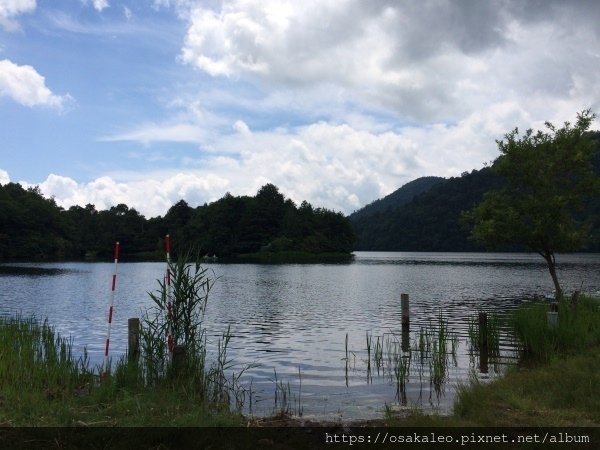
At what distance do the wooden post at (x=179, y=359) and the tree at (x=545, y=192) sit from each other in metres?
16.7

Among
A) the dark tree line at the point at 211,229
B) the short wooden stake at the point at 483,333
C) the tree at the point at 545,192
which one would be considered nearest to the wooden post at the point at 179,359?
the short wooden stake at the point at 483,333

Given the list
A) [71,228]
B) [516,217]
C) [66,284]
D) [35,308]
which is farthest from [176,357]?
[71,228]

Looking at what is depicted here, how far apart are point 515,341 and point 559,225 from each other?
6699 mm

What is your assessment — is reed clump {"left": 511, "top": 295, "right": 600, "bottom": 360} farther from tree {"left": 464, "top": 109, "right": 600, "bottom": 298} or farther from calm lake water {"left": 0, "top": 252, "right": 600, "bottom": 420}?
tree {"left": 464, "top": 109, "right": 600, "bottom": 298}

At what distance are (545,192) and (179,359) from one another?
61.7 feet

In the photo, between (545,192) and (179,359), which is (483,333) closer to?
(545,192)

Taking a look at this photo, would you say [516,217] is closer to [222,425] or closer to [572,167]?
[572,167]

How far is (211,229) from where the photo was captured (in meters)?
185

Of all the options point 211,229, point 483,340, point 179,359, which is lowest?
point 483,340

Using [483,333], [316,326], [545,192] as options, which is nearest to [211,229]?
[316,326]

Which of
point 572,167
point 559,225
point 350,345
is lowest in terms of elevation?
point 350,345

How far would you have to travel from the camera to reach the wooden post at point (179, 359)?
11.8 m

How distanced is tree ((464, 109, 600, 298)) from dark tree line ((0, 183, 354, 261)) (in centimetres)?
13784

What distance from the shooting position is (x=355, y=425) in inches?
384
